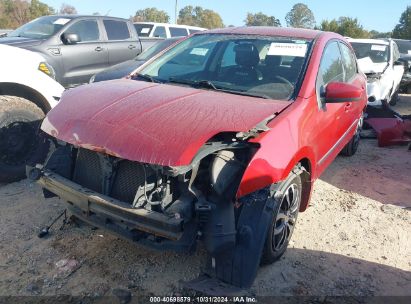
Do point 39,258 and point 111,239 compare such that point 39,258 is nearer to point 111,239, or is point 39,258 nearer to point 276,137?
point 111,239

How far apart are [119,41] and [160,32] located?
142 inches

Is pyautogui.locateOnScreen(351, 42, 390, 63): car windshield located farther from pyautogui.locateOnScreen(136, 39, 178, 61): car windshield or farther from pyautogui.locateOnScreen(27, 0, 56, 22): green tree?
pyautogui.locateOnScreen(27, 0, 56, 22): green tree

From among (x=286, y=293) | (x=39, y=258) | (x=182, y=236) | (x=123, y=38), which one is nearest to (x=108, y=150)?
(x=182, y=236)

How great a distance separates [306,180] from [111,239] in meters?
1.76

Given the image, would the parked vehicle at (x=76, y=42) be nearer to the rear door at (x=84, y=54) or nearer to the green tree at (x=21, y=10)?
the rear door at (x=84, y=54)

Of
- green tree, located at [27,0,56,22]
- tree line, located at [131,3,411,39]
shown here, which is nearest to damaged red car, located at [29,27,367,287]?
tree line, located at [131,3,411,39]

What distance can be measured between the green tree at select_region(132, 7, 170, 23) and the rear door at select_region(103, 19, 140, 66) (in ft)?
150

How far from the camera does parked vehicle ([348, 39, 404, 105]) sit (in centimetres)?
799

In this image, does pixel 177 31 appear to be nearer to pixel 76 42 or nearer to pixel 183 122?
pixel 76 42

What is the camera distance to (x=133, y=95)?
301 cm

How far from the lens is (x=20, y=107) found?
4.37 meters

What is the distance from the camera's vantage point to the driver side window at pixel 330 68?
3505 millimetres

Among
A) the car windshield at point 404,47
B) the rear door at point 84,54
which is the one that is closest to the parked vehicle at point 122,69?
the rear door at point 84,54

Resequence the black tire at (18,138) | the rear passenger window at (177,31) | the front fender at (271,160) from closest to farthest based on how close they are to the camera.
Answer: the front fender at (271,160) → the black tire at (18,138) → the rear passenger window at (177,31)
